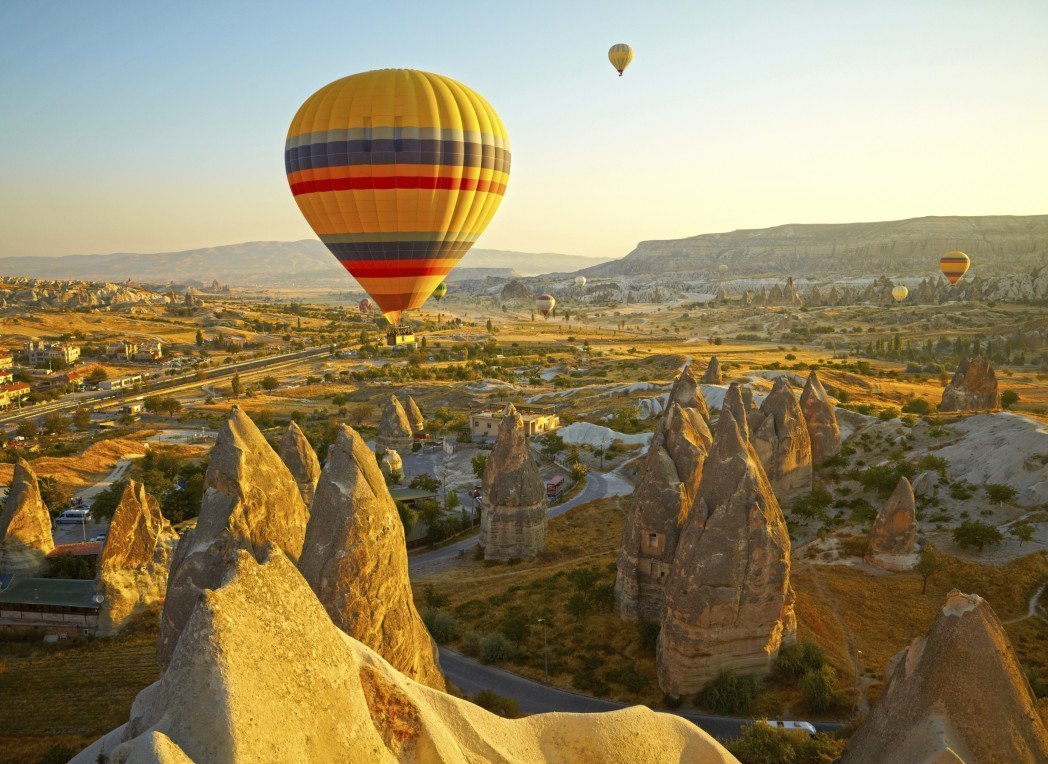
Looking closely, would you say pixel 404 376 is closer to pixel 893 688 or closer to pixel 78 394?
pixel 78 394

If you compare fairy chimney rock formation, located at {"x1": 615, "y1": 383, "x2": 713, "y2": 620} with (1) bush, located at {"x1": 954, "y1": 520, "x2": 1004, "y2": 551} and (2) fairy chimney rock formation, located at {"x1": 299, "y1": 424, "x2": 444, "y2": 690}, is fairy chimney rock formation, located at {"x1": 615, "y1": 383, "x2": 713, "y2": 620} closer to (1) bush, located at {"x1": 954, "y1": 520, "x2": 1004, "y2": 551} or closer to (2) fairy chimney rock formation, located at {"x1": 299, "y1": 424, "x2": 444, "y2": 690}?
(2) fairy chimney rock formation, located at {"x1": 299, "y1": 424, "x2": 444, "y2": 690}

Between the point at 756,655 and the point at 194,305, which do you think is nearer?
the point at 756,655

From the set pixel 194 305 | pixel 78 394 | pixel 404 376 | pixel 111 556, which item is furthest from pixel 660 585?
pixel 194 305

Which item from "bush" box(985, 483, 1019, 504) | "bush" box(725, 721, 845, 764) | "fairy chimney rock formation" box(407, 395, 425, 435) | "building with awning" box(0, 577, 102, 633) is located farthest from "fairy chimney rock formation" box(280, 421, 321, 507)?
"bush" box(985, 483, 1019, 504)

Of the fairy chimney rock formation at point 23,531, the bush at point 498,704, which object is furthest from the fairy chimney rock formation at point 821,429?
the fairy chimney rock formation at point 23,531

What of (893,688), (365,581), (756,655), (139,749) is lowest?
(756,655)

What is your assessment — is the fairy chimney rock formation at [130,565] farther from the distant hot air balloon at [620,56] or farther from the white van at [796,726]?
the distant hot air balloon at [620,56]

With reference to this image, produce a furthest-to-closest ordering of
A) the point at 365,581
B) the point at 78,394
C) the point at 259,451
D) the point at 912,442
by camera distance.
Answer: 1. the point at 78,394
2. the point at 912,442
3. the point at 259,451
4. the point at 365,581

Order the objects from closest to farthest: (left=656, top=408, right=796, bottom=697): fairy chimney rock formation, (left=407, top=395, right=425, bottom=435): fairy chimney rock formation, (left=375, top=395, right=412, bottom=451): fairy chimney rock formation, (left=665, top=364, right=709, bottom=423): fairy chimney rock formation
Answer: (left=656, top=408, right=796, bottom=697): fairy chimney rock formation
(left=665, top=364, right=709, bottom=423): fairy chimney rock formation
(left=375, top=395, right=412, bottom=451): fairy chimney rock formation
(left=407, top=395, right=425, bottom=435): fairy chimney rock formation
